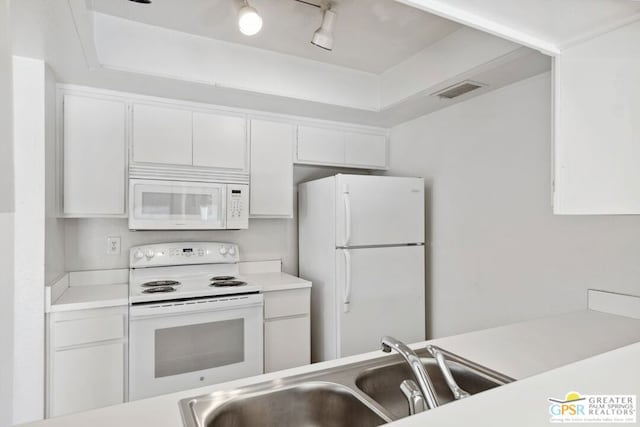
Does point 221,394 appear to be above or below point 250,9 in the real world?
below

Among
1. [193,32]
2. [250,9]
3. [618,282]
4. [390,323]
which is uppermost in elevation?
[193,32]

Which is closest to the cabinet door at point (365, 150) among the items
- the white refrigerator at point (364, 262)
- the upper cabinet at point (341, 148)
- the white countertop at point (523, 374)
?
the upper cabinet at point (341, 148)

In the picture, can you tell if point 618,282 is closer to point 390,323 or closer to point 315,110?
point 390,323

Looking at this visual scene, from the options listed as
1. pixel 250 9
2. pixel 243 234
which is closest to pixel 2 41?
pixel 250 9

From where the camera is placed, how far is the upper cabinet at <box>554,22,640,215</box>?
4.41ft

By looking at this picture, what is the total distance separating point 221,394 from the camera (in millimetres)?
992

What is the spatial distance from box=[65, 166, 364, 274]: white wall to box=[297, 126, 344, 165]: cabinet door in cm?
29

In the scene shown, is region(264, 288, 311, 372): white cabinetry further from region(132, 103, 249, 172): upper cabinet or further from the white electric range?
region(132, 103, 249, 172): upper cabinet

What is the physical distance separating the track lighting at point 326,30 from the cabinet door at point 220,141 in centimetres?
103

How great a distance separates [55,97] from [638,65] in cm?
290

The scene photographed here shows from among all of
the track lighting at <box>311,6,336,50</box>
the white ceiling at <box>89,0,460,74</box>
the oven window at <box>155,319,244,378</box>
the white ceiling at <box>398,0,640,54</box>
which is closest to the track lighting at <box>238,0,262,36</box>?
the white ceiling at <box>89,0,460,74</box>

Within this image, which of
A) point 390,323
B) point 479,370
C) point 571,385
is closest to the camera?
point 571,385

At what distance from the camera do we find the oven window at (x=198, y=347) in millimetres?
2238

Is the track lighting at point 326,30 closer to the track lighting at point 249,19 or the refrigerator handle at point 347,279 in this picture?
the track lighting at point 249,19
